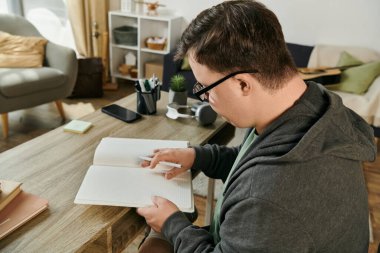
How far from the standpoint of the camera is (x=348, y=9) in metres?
3.09

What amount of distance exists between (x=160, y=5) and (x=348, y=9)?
70.0 inches

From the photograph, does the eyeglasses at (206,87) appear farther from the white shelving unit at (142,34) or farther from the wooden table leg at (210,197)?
the white shelving unit at (142,34)

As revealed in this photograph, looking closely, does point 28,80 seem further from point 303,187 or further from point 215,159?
point 303,187

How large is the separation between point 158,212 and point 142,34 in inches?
120

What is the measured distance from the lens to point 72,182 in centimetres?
103

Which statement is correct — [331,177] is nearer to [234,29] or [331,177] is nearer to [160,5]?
[234,29]

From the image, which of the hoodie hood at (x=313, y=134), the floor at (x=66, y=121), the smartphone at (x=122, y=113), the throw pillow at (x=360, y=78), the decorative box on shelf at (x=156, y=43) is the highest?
the hoodie hood at (x=313, y=134)

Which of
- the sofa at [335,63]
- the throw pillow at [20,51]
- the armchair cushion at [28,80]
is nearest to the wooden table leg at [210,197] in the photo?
the sofa at [335,63]

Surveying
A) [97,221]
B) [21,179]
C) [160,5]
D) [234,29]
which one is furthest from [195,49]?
[160,5]

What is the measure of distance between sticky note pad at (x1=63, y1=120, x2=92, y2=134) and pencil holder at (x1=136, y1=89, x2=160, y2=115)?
238 mm

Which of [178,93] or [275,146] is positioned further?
[178,93]

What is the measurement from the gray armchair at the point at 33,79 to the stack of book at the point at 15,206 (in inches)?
67.3

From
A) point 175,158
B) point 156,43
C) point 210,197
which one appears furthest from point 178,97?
point 156,43

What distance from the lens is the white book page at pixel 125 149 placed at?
110 cm
